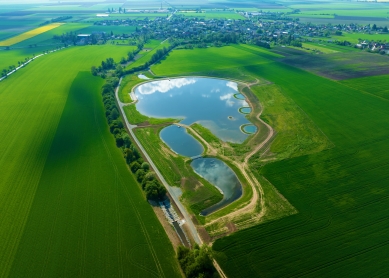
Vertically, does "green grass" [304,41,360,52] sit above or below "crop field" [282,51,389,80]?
above

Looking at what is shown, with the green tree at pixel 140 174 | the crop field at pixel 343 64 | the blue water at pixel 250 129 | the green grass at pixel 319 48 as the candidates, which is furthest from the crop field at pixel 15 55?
the green grass at pixel 319 48

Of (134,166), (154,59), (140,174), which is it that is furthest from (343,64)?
(140,174)

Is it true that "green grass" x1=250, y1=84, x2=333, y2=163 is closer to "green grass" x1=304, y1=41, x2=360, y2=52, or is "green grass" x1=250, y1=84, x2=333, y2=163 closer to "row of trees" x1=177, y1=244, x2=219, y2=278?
"row of trees" x1=177, y1=244, x2=219, y2=278

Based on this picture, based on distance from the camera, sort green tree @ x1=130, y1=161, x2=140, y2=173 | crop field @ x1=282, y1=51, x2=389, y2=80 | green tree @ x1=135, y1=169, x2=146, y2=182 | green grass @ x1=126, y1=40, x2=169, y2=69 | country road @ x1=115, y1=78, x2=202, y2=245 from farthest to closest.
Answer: green grass @ x1=126, y1=40, x2=169, y2=69 < crop field @ x1=282, y1=51, x2=389, y2=80 < green tree @ x1=130, y1=161, x2=140, y2=173 < green tree @ x1=135, y1=169, x2=146, y2=182 < country road @ x1=115, y1=78, x2=202, y2=245

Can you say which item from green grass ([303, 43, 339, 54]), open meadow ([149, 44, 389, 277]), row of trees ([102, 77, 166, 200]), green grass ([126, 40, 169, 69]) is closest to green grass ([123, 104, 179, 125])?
row of trees ([102, 77, 166, 200])

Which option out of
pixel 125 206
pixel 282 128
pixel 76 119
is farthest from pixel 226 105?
pixel 125 206

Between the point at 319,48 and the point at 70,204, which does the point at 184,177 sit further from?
the point at 319,48

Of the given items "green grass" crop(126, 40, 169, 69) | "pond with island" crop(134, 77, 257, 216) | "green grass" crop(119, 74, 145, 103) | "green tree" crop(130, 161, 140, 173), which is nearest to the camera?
"green tree" crop(130, 161, 140, 173)
